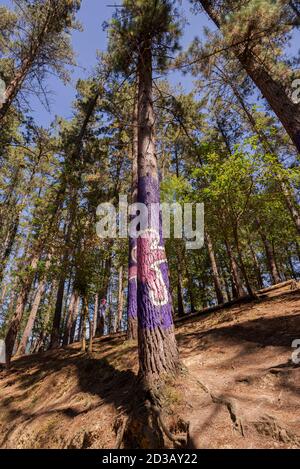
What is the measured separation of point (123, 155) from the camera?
48.0 ft

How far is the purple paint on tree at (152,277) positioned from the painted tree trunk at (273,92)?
118 inches

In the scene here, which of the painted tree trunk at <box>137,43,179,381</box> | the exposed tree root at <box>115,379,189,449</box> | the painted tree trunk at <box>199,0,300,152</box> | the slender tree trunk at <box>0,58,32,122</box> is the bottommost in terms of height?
the exposed tree root at <box>115,379,189,449</box>

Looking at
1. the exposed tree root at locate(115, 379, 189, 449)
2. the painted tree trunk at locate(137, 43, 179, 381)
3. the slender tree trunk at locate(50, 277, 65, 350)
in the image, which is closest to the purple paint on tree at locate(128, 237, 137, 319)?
the painted tree trunk at locate(137, 43, 179, 381)

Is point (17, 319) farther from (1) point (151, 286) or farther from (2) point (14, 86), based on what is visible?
(2) point (14, 86)

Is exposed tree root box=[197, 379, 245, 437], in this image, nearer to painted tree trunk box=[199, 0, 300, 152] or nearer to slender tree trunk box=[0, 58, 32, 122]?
painted tree trunk box=[199, 0, 300, 152]

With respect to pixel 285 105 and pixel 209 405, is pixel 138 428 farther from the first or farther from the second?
pixel 285 105

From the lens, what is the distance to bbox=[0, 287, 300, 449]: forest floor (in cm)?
283

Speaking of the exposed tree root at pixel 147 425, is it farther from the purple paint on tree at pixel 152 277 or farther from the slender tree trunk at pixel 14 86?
the slender tree trunk at pixel 14 86

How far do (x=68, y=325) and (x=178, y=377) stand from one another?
544 inches

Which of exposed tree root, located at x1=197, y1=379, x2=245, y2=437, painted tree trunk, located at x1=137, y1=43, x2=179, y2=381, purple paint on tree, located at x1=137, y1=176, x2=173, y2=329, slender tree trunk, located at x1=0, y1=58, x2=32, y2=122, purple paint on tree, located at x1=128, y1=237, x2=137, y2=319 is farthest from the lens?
slender tree trunk, located at x1=0, y1=58, x2=32, y2=122

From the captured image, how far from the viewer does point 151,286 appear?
422cm

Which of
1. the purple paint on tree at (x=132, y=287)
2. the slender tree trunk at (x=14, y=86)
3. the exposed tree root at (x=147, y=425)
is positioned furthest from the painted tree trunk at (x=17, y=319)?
the exposed tree root at (x=147, y=425)

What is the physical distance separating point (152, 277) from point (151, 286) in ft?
0.47
